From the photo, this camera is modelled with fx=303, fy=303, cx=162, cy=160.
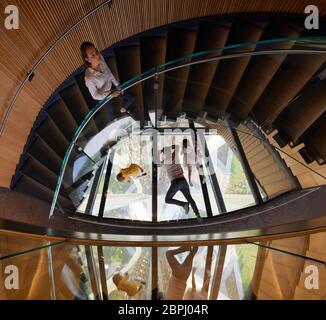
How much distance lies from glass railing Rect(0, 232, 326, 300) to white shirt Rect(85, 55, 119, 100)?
8.08ft

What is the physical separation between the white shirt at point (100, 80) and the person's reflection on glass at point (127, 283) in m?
2.81

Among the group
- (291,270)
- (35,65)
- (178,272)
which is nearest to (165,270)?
(178,272)

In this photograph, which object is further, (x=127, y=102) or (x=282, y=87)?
(x=127, y=102)

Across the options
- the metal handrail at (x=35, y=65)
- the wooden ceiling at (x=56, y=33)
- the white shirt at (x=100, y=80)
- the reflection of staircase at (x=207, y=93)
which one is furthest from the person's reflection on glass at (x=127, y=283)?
the metal handrail at (x=35, y=65)

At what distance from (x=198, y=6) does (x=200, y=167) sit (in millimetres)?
2233

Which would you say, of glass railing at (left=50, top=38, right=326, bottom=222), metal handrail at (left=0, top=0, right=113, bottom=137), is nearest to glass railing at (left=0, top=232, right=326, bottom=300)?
glass railing at (left=50, top=38, right=326, bottom=222)

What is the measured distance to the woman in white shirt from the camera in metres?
3.51

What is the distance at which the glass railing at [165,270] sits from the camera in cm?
118

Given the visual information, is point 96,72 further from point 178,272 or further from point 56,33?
point 178,272

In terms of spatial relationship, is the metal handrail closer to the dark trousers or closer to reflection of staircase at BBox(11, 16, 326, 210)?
reflection of staircase at BBox(11, 16, 326, 210)

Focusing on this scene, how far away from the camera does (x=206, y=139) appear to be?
13.5ft

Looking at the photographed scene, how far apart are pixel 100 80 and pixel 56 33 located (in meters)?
0.81
